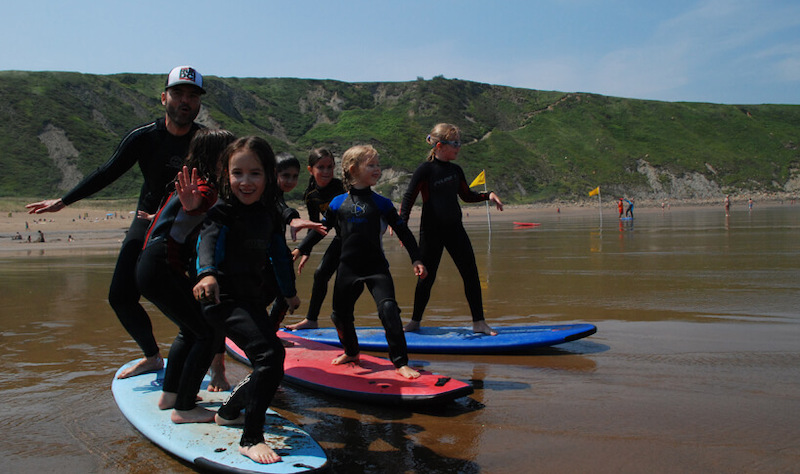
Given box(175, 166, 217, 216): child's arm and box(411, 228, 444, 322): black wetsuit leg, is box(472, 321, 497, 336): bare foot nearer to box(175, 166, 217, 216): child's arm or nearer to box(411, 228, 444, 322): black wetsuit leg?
box(411, 228, 444, 322): black wetsuit leg

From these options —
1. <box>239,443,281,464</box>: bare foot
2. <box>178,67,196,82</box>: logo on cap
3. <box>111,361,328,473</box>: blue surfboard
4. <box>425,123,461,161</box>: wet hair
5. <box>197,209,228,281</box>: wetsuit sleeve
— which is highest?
<box>178,67,196,82</box>: logo on cap

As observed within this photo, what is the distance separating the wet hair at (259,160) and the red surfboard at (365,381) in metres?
1.32

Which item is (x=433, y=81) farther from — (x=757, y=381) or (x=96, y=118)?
(x=757, y=381)

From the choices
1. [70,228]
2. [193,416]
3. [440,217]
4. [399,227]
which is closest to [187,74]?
[399,227]

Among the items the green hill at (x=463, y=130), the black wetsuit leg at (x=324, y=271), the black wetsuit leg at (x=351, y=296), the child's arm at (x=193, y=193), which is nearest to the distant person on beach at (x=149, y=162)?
the child's arm at (x=193, y=193)

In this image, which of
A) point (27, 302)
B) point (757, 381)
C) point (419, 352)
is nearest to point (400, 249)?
point (27, 302)

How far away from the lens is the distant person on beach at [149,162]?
12.1ft

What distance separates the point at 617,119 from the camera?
95188 millimetres

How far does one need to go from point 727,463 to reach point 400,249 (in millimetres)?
13670

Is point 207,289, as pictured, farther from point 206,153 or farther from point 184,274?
point 206,153

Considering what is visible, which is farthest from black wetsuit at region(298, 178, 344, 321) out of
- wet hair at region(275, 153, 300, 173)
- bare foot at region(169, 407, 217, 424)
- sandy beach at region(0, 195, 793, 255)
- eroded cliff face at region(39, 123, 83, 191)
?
eroded cliff face at region(39, 123, 83, 191)

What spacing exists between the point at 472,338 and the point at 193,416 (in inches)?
98.4

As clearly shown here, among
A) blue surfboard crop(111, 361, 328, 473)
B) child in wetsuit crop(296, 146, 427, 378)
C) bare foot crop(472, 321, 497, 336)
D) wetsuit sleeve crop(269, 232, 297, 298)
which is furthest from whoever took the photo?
bare foot crop(472, 321, 497, 336)

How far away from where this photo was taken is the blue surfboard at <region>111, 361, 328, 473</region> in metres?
2.49
